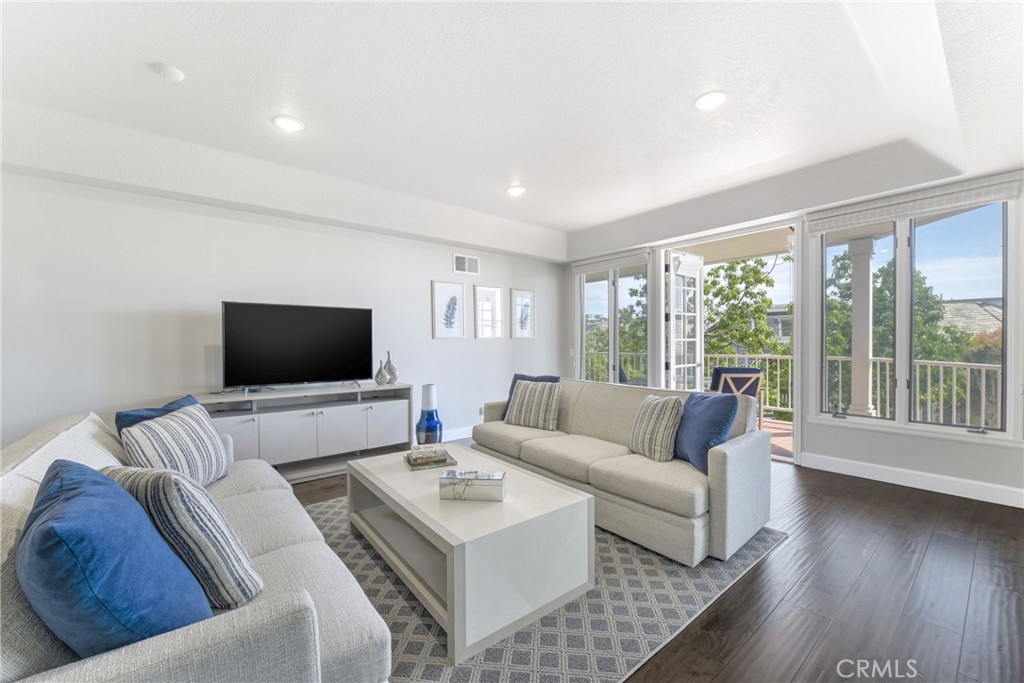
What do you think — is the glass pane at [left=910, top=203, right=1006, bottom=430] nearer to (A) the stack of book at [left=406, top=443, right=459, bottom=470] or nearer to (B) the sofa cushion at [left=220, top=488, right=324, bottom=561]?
(A) the stack of book at [left=406, top=443, right=459, bottom=470]

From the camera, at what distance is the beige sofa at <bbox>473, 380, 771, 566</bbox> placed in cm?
214

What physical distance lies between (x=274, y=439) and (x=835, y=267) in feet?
15.9

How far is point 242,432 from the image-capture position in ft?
10.5

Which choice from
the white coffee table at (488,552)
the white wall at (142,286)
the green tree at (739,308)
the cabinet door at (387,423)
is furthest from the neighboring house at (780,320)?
the white coffee table at (488,552)

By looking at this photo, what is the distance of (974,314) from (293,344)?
517 centimetres

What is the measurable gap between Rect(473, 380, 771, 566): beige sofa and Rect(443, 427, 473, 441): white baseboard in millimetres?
1652

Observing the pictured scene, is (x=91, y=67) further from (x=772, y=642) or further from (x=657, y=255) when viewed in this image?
(x=657, y=255)

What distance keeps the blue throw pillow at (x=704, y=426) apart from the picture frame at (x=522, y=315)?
3.05m

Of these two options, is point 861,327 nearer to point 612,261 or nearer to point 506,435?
point 612,261

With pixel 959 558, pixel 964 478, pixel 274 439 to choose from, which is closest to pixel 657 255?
pixel 964 478

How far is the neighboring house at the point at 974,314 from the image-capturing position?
9.76ft

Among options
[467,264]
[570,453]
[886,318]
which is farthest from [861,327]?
[467,264]

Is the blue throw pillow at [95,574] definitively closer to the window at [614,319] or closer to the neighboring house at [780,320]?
the window at [614,319]

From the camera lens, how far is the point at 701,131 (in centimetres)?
278
